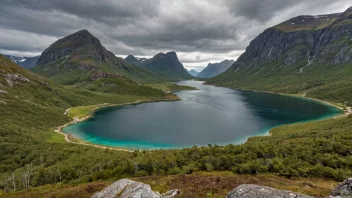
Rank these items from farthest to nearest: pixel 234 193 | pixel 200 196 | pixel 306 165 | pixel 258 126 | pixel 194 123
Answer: pixel 194 123, pixel 258 126, pixel 306 165, pixel 200 196, pixel 234 193

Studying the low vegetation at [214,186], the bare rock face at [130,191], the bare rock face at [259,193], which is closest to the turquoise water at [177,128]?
the low vegetation at [214,186]

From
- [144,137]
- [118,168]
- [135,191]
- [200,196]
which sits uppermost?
[135,191]

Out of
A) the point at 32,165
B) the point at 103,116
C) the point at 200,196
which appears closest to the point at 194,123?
the point at 103,116

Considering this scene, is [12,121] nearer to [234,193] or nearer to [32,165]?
[32,165]

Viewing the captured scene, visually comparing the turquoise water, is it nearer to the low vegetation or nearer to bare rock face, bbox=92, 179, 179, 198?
the low vegetation

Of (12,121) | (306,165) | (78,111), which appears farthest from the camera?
(78,111)

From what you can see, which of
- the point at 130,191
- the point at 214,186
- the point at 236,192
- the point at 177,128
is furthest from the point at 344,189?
the point at 177,128

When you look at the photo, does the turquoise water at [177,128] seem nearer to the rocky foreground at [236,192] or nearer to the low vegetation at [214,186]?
the low vegetation at [214,186]
